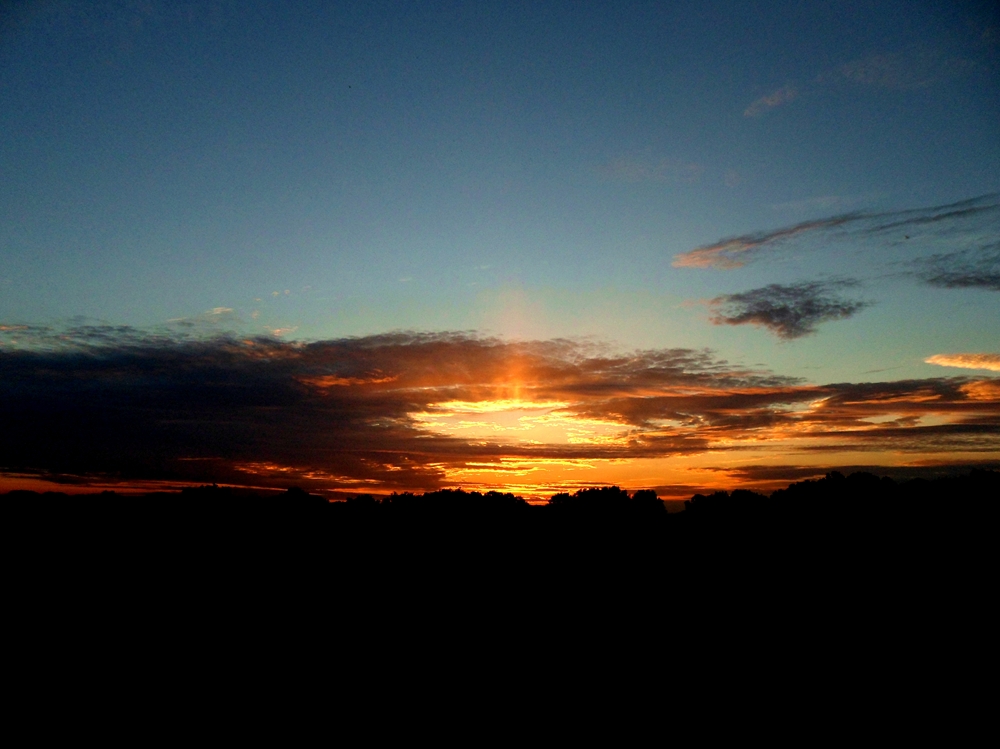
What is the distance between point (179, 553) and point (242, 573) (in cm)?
259

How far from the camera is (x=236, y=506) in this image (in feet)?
90.6

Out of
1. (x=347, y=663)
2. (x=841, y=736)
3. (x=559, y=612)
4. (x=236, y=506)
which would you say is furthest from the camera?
(x=236, y=506)

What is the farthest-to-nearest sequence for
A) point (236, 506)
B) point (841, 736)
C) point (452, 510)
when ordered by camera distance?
point (452, 510), point (236, 506), point (841, 736)

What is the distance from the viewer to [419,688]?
1930 centimetres

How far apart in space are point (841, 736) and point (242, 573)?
64.5ft

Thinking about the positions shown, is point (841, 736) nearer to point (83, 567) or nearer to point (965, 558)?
point (965, 558)

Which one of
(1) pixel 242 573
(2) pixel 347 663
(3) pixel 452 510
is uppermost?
(3) pixel 452 510

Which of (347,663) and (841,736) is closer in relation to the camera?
(841,736)

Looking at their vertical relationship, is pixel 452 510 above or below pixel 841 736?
above

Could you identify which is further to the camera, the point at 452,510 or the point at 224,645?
the point at 452,510

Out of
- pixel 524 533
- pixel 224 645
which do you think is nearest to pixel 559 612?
pixel 524 533

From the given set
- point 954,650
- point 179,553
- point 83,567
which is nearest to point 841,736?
point 954,650

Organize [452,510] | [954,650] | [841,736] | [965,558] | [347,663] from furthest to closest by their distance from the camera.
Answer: [452,510] → [965,558] → [347,663] → [954,650] → [841,736]

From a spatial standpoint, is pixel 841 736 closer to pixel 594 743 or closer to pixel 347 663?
pixel 594 743
